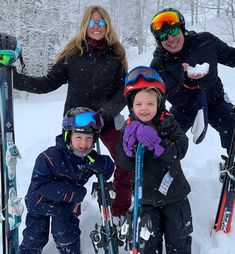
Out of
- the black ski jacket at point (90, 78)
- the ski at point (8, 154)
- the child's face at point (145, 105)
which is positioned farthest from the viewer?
the black ski jacket at point (90, 78)

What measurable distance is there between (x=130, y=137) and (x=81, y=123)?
23.4 inches

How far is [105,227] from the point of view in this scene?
3.26 m

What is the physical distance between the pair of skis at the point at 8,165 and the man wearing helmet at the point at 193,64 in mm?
1629

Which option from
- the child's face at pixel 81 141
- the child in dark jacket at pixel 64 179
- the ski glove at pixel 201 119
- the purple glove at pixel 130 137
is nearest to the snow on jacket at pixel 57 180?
the child in dark jacket at pixel 64 179

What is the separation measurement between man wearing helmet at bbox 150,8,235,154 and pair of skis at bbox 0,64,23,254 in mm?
1629

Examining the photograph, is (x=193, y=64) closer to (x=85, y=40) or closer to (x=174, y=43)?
(x=174, y=43)

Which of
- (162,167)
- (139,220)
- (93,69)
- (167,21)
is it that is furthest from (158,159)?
(167,21)

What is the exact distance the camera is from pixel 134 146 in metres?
2.87

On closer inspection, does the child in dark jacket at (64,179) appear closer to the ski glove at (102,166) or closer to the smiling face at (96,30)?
the ski glove at (102,166)

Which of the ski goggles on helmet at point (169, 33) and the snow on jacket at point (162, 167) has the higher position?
the ski goggles on helmet at point (169, 33)

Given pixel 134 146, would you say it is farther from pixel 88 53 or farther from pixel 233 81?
pixel 233 81

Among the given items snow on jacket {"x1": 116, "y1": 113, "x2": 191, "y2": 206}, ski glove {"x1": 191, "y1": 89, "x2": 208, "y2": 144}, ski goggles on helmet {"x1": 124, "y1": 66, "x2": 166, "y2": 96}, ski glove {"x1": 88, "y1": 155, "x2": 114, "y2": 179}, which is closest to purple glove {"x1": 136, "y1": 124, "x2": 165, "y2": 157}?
snow on jacket {"x1": 116, "y1": 113, "x2": 191, "y2": 206}

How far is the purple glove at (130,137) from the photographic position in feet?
9.25

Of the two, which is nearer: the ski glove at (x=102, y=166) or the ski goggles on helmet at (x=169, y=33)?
the ski glove at (x=102, y=166)
